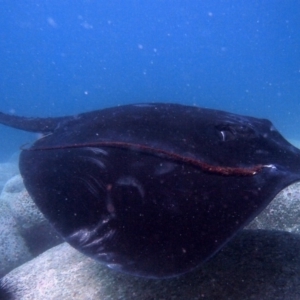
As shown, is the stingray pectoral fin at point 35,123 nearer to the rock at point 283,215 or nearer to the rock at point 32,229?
the rock at point 32,229

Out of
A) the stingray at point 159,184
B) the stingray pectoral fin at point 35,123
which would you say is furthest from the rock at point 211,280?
the stingray pectoral fin at point 35,123

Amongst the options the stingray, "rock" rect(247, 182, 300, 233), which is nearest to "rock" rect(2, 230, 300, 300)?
the stingray

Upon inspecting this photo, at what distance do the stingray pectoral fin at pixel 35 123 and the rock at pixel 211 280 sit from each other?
186 centimetres

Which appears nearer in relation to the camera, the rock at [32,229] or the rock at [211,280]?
the rock at [211,280]

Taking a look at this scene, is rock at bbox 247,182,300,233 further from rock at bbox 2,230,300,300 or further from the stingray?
the stingray

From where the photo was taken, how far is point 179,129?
8.51ft

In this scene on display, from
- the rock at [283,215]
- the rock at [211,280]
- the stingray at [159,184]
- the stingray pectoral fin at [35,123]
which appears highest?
the stingray pectoral fin at [35,123]

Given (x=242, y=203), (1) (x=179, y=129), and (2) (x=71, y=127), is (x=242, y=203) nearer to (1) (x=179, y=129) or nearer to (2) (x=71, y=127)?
(1) (x=179, y=129)

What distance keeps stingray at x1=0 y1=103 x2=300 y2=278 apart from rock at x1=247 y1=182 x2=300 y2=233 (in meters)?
1.80

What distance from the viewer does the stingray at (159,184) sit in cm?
173

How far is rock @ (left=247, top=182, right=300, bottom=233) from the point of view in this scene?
4.01 m

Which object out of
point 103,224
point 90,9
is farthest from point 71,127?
point 90,9

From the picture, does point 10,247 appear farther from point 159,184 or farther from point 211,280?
point 159,184

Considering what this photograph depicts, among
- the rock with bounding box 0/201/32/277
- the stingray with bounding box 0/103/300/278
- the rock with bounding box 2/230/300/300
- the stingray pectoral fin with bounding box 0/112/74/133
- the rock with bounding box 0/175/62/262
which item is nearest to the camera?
the stingray with bounding box 0/103/300/278
